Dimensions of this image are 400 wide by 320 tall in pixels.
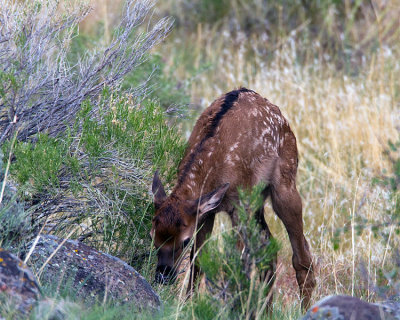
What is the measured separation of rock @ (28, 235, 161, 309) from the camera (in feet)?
16.1

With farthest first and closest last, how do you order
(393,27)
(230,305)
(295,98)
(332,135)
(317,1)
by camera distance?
(317,1), (393,27), (295,98), (332,135), (230,305)

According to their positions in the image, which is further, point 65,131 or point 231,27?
point 231,27

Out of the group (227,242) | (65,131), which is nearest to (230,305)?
(227,242)

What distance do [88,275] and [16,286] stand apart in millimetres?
969

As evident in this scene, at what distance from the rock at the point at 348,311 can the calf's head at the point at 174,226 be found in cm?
169

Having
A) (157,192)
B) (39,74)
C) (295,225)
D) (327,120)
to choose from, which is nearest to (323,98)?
(327,120)

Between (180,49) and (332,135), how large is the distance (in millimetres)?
5606

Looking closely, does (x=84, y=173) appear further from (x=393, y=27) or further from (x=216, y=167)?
(x=393, y=27)

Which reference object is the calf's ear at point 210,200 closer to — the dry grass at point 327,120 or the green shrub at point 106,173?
the green shrub at point 106,173

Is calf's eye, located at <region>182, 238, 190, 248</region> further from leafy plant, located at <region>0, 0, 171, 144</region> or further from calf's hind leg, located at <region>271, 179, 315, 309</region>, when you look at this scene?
leafy plant, located at <region>0, 0, 171, 144</region>

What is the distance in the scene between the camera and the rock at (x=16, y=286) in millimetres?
4055

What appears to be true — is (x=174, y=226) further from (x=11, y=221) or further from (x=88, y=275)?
(x=11, y=221)

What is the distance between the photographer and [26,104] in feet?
20.8

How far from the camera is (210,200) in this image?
584cm
